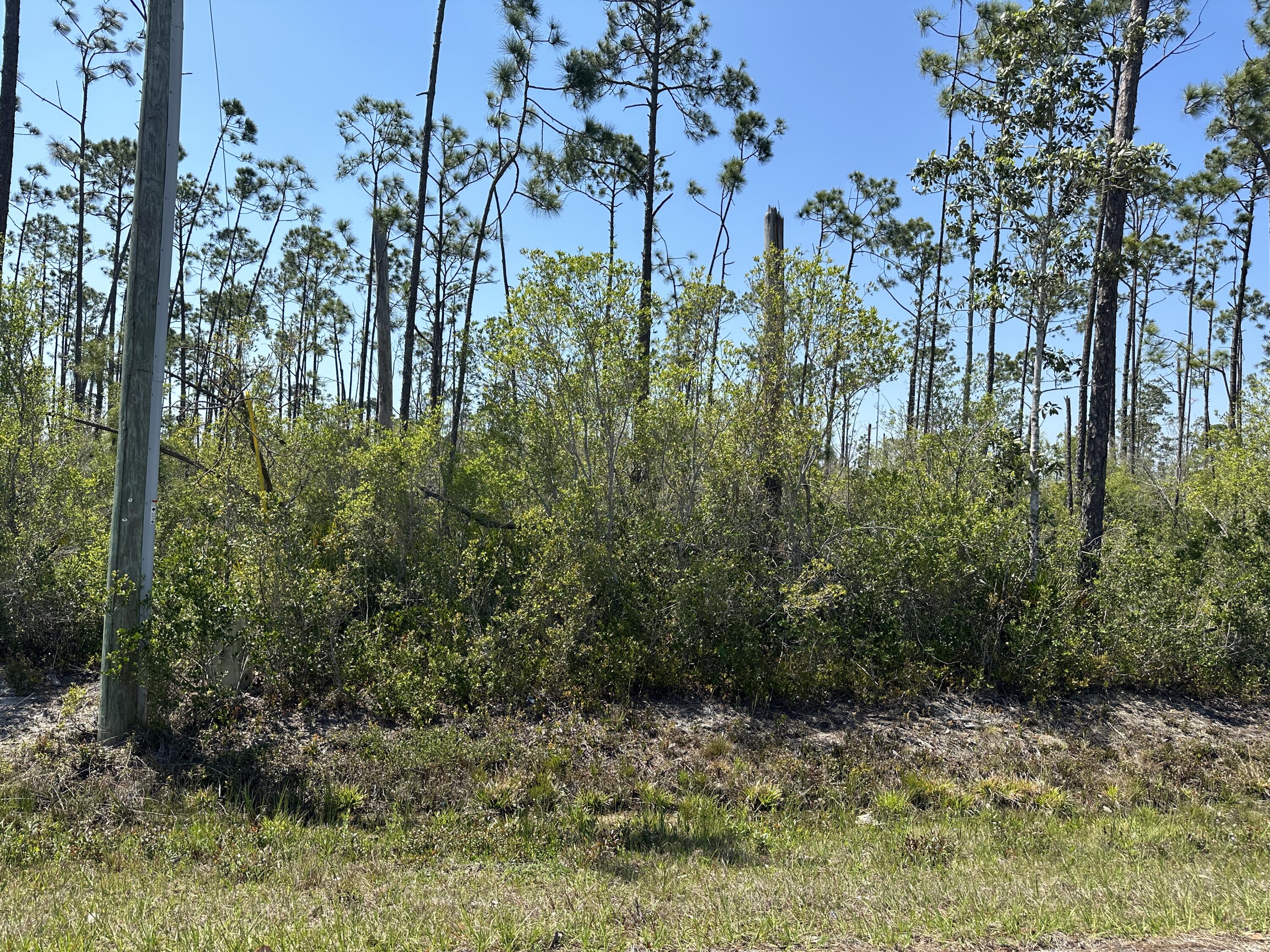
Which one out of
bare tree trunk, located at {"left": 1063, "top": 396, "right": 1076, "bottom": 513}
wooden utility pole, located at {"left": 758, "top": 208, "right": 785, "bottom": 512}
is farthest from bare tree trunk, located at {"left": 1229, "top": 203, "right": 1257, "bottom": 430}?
wooden utility pole, located at {"left": 758, "top": 208, "right": 785, "bottom": 512}

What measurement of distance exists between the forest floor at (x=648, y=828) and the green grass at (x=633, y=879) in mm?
22

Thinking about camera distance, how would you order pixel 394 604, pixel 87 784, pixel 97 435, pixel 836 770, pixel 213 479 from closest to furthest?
pixel 87 784, pixel 836 770, pixel 213 479, pixel 394 604, pixel 97 435

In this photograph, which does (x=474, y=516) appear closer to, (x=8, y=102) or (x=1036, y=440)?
(x=1036, y=440)

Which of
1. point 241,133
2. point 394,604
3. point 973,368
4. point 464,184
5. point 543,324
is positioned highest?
point 241,133

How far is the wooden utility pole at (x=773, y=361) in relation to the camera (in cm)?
868

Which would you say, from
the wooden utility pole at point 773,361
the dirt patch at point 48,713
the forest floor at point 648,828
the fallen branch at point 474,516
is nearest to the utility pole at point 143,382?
the dirt patch at point 48,713

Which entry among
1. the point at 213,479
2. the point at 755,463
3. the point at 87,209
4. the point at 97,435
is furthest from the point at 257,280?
the point at 755,463

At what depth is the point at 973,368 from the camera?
20281 mm

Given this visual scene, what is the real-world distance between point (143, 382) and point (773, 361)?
6.37 m

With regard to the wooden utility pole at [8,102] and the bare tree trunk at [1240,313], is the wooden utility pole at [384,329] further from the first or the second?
the bare tree trunk at [1240,313]

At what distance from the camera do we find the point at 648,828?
Answer: 5.50 metres

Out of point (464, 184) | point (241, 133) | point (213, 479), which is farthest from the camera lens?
point (241, 133)

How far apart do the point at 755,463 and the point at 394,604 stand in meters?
4.55

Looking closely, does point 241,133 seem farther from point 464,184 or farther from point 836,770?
point 836,770
